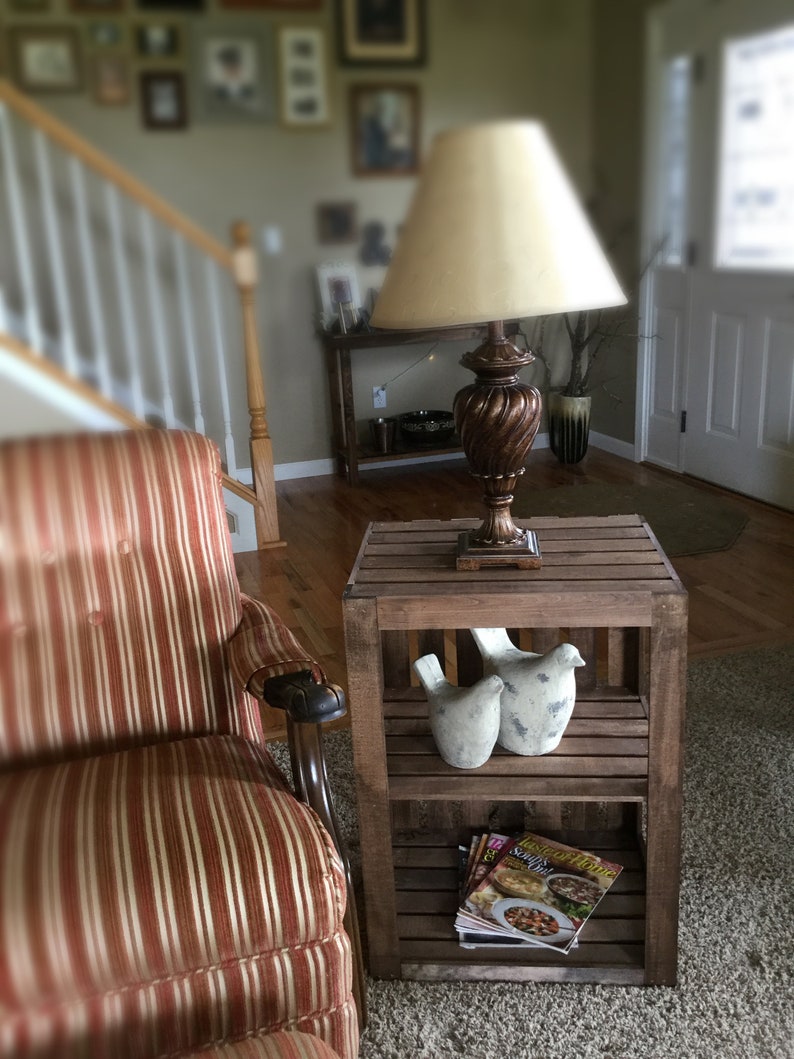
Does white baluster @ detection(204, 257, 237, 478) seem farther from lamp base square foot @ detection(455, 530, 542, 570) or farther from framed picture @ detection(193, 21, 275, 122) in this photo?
lamp base square foot @ detection(455, 530, 542, 570)

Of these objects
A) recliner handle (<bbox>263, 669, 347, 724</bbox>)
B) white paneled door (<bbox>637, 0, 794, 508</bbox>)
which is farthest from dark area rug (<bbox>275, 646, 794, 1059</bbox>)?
white paneled door (<bbox>637, 0, 794, 508</bbox>)

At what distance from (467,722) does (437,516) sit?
6.34 feet

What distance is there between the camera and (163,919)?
2.61 ft

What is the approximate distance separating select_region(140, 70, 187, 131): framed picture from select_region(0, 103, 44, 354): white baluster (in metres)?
0.29

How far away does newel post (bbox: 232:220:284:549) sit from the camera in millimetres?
2105

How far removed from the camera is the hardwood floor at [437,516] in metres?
2.11

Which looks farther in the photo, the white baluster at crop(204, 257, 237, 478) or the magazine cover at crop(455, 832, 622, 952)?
the white baluster at crop(204, 257, 237, 478)

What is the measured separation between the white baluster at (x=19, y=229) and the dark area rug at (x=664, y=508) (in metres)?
1.60

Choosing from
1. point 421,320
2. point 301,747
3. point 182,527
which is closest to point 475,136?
point 421,320

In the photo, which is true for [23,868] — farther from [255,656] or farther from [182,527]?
[182,527]

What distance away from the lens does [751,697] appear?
1.77 m

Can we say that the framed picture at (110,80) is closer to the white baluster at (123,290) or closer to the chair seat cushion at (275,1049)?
the white baluster at (123,290)

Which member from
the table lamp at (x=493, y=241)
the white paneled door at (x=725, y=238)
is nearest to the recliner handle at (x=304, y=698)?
the table lamp at (x=493, y=241)

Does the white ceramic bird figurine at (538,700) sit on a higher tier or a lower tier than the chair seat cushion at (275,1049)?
higher
